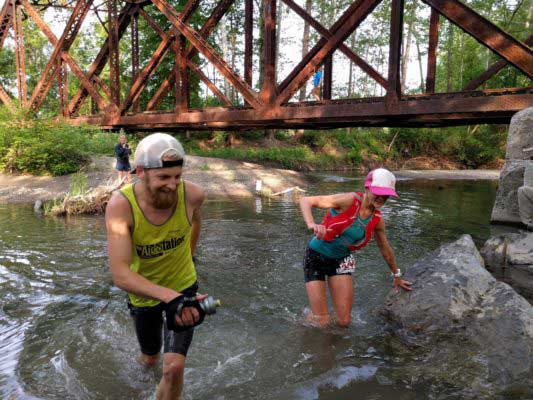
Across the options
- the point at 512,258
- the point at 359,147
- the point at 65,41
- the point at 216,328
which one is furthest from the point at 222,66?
the point at 359,147

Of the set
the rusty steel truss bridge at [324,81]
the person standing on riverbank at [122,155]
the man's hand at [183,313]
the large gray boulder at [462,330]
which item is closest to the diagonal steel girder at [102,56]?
the rusty steel truss bridge at [324,81]

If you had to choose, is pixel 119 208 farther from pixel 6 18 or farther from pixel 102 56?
pixel 6 18

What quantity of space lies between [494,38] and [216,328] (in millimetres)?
6876

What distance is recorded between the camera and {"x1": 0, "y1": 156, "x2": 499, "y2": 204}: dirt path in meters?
13.3

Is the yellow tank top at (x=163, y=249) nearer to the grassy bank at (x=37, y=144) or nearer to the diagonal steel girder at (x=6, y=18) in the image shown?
the grassy bank at (x=37, y=144)

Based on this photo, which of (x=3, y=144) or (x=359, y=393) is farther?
(x=3, y=144)

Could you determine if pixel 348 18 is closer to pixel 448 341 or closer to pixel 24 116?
pixel 448 341

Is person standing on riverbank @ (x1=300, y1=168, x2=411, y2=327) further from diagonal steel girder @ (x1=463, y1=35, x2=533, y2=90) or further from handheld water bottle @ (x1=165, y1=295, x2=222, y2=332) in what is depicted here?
diagonal steel girder @ (x1=463, y1=35, x2=533, y2=90)

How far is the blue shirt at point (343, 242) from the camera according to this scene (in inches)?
161

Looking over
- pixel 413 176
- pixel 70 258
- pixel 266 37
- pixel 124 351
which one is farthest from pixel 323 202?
pixel 413 176

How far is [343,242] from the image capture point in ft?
13.9

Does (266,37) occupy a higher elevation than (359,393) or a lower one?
higher

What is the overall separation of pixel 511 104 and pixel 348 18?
12.0ft

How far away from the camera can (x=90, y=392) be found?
11.2ft
